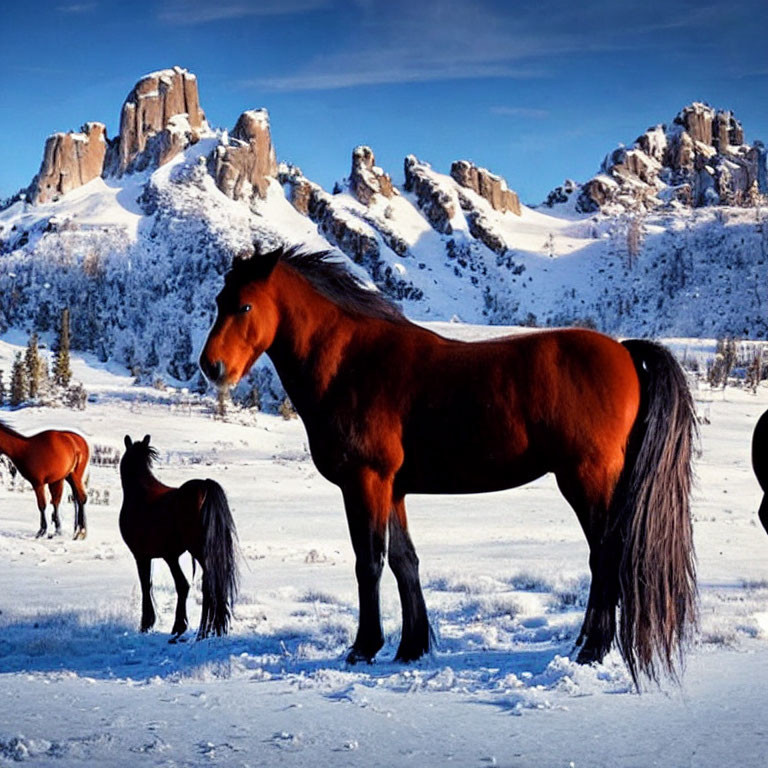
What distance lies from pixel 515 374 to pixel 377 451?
94 centimetres

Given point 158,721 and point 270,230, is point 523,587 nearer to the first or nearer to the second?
point 158,721

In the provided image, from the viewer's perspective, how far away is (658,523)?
17.3ft

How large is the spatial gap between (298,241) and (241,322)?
117613 mm

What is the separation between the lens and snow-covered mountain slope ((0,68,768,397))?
128 meters

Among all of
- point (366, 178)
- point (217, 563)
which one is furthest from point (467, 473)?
point (366, 178)

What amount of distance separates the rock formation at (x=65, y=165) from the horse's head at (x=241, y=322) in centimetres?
18204

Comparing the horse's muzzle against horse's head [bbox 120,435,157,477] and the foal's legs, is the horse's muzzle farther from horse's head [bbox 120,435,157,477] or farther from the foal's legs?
horse's head [bbox 120,435,157,477]

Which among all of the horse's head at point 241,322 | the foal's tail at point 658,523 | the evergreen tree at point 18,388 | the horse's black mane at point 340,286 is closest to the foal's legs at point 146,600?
the horse's head at point 241,322

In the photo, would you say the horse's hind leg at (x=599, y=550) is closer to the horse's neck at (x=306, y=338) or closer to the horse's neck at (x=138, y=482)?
the horse's neck at (x=306, y=338)

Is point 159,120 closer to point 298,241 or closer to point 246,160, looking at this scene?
point 246,160

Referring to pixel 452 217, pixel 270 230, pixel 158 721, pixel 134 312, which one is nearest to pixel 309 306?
pixel 158 721

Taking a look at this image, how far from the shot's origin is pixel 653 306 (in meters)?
148

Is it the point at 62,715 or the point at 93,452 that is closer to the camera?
the point at 62,715

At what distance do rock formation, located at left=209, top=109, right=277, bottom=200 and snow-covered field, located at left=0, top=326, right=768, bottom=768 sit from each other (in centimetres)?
15325
